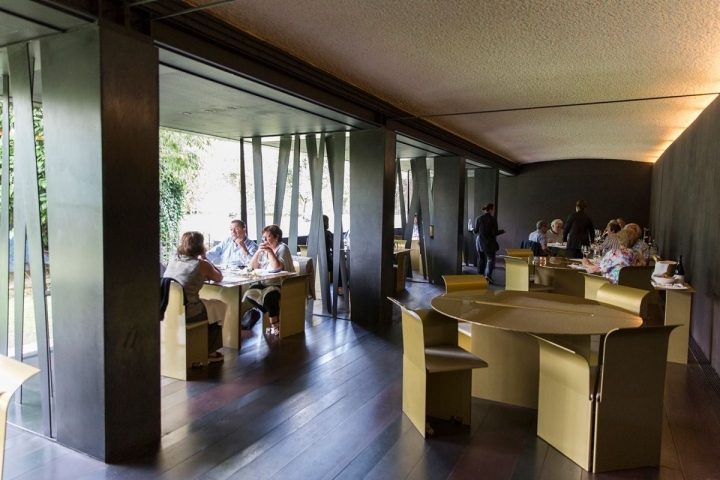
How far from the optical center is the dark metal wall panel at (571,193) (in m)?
13.1

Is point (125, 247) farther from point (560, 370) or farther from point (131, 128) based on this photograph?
point (560, 370)

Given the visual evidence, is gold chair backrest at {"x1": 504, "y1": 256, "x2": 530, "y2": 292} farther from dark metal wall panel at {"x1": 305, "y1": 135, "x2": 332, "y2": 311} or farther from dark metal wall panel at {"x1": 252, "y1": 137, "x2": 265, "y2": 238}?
dark metal wall panel at {"x1": 252, "y1": 137, "x2": 265, "y2": 238}

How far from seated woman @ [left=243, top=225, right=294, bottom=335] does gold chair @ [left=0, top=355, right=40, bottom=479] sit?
3781 mm

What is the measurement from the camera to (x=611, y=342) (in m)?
2.74

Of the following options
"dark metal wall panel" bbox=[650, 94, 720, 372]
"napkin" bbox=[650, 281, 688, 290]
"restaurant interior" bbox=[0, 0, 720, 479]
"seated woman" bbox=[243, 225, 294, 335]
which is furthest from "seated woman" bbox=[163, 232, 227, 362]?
"dark metal wall panel" bbox=[650, 94, 720, 372]

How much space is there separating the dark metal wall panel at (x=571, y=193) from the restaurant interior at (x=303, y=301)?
776cm

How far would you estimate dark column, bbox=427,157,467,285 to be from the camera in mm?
9516

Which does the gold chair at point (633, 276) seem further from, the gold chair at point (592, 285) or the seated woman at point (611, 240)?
the seated woman at point (611, 240)

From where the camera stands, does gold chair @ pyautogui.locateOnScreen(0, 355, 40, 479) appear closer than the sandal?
Yes

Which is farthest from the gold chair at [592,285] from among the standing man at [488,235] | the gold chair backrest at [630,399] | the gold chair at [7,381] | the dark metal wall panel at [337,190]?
the gold chair at [7,381]

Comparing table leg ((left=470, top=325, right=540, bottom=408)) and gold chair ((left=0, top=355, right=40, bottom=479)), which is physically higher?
gold chair ((left=0, top=355, right=40, bottom=479))

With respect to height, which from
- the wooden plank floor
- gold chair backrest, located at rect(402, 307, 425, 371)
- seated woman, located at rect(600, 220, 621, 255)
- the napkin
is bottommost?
the wooden plank floor

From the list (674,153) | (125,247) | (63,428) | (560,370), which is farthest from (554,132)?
(63,428)

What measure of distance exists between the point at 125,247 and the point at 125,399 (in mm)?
928
